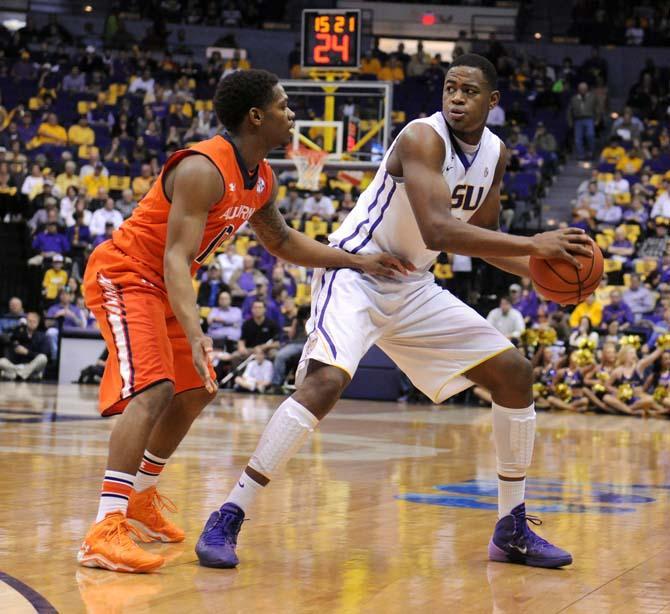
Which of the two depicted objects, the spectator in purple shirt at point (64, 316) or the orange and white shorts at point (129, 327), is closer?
the orange and white shorts at point (129, 327)

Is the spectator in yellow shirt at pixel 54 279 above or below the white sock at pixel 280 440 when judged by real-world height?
below

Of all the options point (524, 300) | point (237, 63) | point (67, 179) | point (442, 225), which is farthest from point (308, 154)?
point (442, 225)

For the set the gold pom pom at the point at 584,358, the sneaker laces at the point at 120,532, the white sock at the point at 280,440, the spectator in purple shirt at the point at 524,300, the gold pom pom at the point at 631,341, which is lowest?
the gold pom pom at the point at 584,358

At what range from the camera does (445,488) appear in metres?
6.44

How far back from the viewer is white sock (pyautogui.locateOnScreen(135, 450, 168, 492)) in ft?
15.3

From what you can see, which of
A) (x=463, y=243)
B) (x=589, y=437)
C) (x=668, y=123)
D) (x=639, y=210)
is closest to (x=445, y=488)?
(x=463, y=243)

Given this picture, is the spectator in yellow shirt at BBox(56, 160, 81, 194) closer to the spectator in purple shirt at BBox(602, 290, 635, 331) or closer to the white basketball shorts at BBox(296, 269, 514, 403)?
the spectator in purple shirt at BBox(602, 290, 635, 331)

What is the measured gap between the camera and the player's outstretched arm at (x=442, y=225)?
13.5ft

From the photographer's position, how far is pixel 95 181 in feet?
64.6

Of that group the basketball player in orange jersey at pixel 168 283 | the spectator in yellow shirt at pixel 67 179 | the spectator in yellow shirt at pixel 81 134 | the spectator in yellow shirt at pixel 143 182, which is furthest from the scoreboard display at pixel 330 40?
the basketball player in orange jersey at pixel 168 283

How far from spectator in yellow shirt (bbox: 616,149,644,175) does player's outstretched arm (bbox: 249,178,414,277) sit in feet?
52.7

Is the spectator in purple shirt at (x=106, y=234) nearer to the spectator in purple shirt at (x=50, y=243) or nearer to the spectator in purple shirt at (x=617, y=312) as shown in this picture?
the spectator in purple shirt at (x=50, y=243)

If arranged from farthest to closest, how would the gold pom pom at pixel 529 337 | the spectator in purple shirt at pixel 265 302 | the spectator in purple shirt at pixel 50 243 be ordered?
the spectator in purple shirt at pixel 50 243
the spectator in purple shirt at pixel 265 302
the gold pom pom at pixel 529 337

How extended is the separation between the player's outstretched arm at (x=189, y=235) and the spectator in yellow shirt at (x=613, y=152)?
17490 mm
